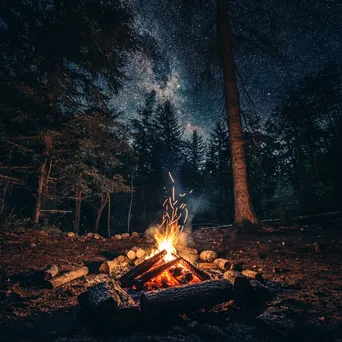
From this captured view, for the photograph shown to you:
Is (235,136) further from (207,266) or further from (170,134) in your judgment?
(170,134)

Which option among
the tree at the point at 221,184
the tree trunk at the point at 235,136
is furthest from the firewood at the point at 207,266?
the tree at the point at 221,184

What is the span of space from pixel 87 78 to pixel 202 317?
11.0 meters

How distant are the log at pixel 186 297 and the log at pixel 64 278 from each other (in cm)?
203

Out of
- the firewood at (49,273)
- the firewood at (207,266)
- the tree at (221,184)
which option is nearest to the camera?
the firewood at (49,273)

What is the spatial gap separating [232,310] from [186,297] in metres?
0.71

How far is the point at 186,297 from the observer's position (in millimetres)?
2553

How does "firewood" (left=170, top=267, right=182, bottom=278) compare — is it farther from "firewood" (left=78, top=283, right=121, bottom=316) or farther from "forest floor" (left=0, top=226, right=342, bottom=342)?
"firewood" (left=78, top=283, right=121, bottom=316)

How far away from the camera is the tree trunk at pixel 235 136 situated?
792cm

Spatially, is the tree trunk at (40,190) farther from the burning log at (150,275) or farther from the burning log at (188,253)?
the burning log at (150,275)

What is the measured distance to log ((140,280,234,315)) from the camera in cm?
239

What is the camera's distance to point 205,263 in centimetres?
482

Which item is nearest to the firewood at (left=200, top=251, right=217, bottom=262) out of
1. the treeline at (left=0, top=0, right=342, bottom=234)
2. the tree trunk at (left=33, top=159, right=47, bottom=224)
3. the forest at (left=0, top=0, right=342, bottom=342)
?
the forest at (left=0, top=0, right=342, bottom=342)

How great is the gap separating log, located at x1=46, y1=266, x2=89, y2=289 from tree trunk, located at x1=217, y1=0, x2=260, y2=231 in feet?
18.9

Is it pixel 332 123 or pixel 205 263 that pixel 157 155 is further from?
pixel 205 263
